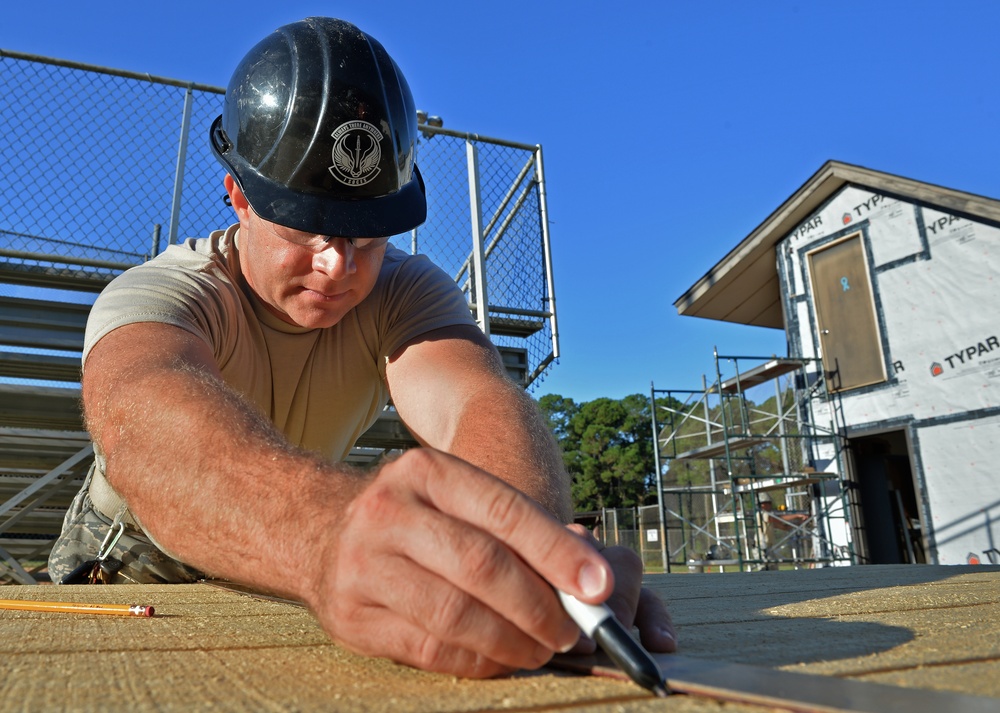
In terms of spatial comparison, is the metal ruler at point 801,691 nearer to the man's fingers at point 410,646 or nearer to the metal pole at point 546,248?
the man's fingers at point 410,646

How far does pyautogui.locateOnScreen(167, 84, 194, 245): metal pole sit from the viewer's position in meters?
3.69

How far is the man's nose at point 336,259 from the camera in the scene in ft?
4.87

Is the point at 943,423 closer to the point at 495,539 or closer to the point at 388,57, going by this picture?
the point at 388,57

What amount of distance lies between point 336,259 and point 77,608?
77cm

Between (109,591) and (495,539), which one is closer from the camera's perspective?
(495,539)

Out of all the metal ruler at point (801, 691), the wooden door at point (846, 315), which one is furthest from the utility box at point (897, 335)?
the metal ruler at point (801, 691)

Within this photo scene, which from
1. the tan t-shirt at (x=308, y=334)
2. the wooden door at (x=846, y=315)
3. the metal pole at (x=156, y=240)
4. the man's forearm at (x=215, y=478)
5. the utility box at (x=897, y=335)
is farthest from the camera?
the wooden door at (x=846, y=315)

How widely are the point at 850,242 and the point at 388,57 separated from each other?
975cm

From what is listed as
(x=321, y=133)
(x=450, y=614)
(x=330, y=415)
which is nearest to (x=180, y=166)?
(x=330, y=415)

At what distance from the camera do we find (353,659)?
77 cm

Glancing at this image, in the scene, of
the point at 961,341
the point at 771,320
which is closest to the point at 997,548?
the point at 961,341

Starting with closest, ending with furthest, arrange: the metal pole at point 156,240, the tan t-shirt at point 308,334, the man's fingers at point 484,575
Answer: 1. the man's fingers at point 484,575
2. the tan t-shirt at point 308,334
3. the metal pole at point 156,240

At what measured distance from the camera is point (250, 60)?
5.11ft

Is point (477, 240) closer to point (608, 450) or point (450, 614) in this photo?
point (450, 614)
